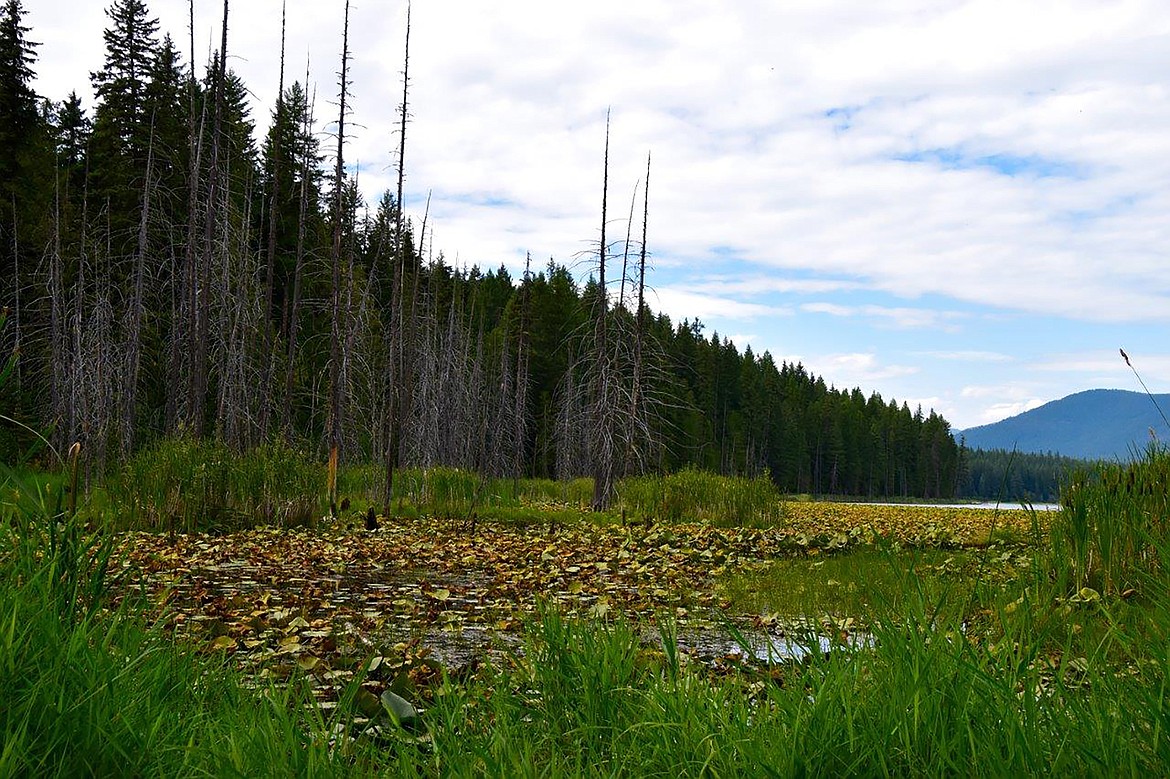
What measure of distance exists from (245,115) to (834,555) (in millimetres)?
36841

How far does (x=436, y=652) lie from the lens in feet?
16.6

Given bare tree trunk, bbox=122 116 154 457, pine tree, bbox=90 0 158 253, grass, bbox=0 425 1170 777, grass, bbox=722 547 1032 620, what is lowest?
grass, bbox=722 547 1032 620

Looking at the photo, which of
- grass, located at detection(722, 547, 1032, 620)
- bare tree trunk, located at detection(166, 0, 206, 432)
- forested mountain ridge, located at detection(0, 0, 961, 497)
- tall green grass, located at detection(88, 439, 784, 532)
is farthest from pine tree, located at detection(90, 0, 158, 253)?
grass, located at detection(722, 547, 1032, 620)

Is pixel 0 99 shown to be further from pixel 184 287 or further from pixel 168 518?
pixel 168 518

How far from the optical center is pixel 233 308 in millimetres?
20797

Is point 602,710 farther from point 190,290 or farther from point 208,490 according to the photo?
point 190,290

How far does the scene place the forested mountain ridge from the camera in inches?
699

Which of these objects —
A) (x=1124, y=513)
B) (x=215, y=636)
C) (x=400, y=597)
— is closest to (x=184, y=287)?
(x=400, y=597)

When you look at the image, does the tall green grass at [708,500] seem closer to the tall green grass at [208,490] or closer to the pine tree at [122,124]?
the tall green grass at [208,490]

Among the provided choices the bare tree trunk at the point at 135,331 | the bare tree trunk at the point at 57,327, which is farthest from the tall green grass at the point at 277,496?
the bare tree trunk at the point at 57,327

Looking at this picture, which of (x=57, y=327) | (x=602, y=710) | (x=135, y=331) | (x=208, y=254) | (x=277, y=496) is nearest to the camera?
(x=602, y=710)

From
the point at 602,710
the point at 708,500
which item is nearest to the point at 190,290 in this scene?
the point at 708,500

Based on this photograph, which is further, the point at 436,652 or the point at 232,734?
the point at 436,652

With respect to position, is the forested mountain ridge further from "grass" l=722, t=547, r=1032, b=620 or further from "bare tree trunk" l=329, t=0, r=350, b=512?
"grass" l=722, t=547, r=1032, b=620
